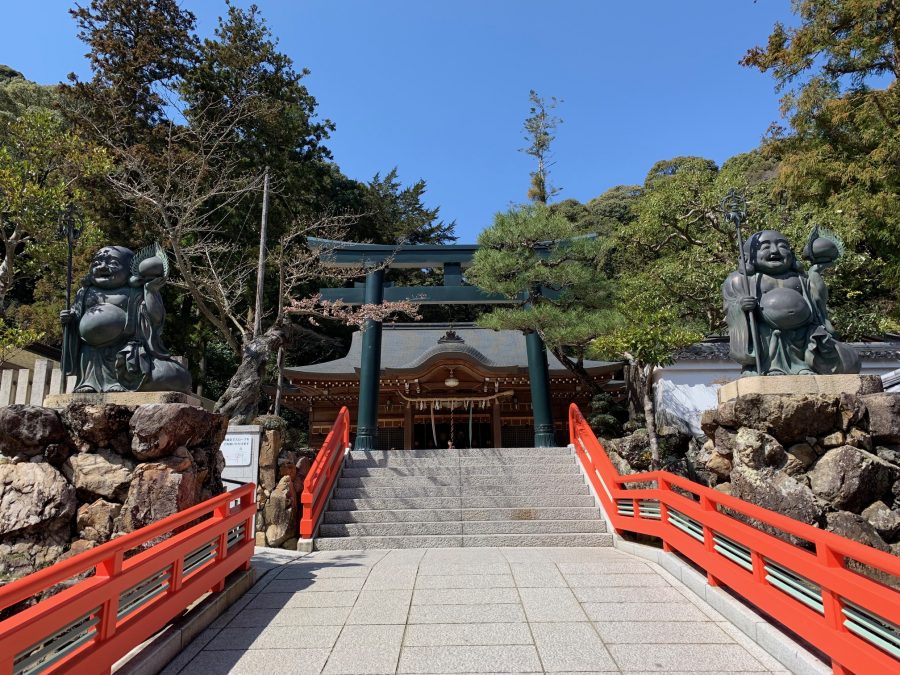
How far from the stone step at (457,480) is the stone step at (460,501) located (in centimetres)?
44

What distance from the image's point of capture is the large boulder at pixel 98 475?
4.34m

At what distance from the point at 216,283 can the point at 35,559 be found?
762 cm

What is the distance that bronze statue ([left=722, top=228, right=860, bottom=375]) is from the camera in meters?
5.47

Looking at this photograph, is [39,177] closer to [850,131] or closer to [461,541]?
[461,541]

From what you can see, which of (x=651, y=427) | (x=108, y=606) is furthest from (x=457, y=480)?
(x=108, y=606)

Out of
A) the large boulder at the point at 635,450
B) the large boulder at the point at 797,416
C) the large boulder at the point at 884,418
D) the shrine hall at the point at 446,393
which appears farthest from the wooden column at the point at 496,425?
the large boulder at the point at 884,418

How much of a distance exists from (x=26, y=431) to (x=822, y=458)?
6834mm

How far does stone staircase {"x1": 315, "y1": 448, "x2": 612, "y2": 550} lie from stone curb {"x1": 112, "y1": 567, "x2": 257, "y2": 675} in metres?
2.53

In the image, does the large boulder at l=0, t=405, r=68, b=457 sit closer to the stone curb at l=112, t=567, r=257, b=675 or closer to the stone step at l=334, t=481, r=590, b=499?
the stone curb at l=112, t=567, r=257, b=675

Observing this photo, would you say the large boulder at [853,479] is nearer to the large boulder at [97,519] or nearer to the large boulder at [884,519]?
the large boulder at [884,519]

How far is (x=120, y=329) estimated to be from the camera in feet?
16.6

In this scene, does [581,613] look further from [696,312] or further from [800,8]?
[800,8]

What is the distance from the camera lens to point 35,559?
4062 millimetres

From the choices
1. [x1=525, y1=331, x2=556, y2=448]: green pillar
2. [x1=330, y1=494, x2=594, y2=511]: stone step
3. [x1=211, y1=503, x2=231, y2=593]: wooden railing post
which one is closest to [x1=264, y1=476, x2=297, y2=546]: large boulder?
[x1=330, y1=494, x2=594, y2=511]: stone step
